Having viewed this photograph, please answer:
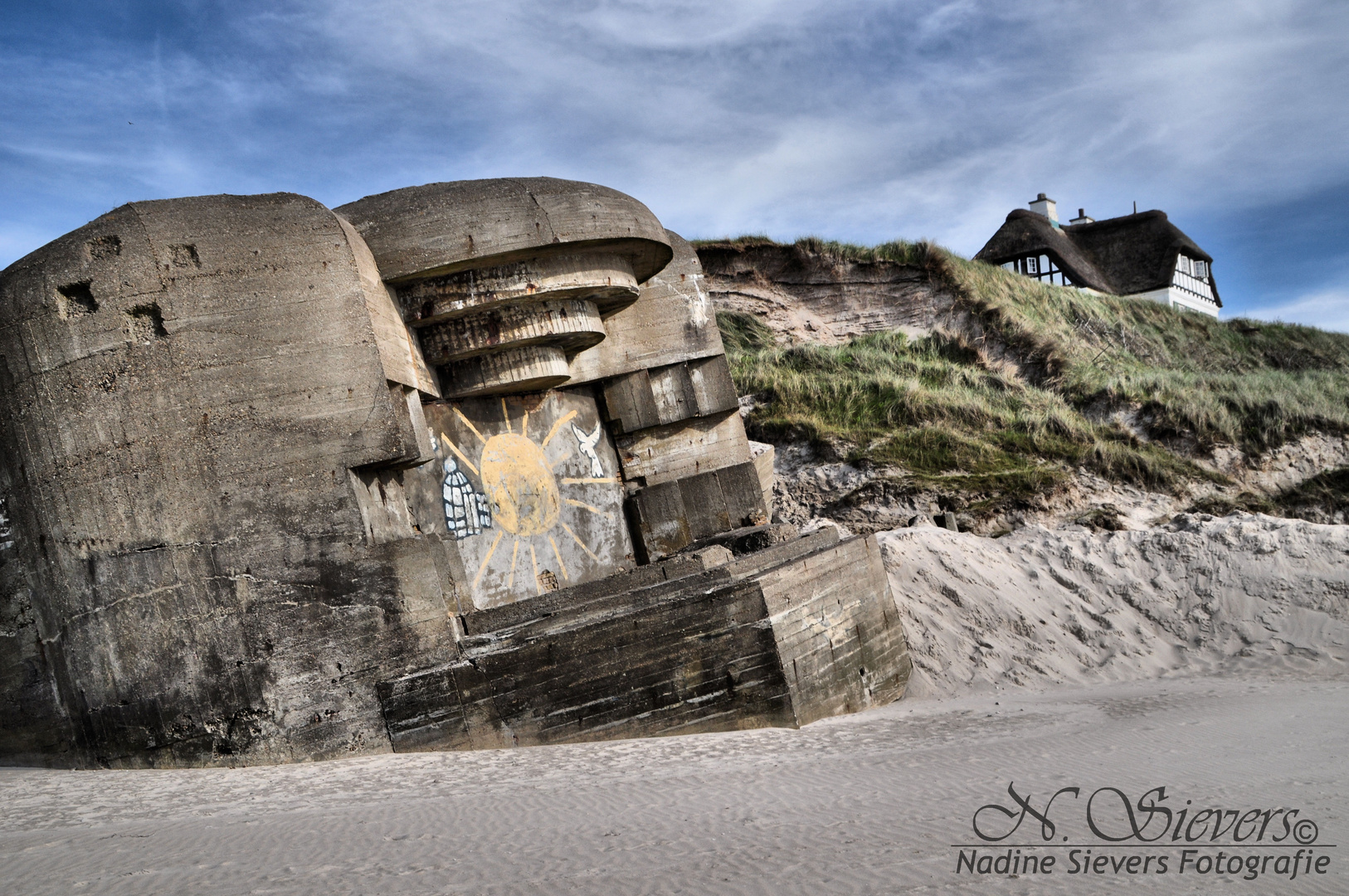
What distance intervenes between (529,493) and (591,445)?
930 mm

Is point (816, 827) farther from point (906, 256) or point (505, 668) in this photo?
point (906, 256)

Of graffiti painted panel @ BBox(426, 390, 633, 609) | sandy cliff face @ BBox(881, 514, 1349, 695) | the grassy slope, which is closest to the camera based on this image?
graffiti painted panel @ BBox(426, 390, 633, 609)

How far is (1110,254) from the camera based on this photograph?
38469 millimetres

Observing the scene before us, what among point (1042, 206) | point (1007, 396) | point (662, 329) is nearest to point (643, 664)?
point (662, 329)

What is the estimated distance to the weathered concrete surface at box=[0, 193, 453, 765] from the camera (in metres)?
6.06

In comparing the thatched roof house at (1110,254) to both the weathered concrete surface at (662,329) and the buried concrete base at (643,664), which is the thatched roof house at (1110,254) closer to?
the weathered concrete surface at (662,329)

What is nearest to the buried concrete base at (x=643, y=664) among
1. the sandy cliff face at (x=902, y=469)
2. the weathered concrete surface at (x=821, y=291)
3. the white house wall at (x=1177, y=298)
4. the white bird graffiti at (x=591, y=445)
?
the white bird graffiti at (x=591, y=445)

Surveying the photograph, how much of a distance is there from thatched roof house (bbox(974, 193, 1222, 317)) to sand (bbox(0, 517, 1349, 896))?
27.1m

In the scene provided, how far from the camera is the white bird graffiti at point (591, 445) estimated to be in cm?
931

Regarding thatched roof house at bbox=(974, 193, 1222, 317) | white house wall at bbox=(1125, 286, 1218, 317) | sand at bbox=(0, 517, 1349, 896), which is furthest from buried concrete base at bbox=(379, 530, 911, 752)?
white house wall at bbox=(1125, 286, 1218, 317)

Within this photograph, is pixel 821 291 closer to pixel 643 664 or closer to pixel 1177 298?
pixel 643 664

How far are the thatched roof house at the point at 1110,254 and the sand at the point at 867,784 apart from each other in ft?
88.8

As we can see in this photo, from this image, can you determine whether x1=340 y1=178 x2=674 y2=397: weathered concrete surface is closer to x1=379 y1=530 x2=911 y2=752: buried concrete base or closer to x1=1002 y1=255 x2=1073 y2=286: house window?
x1=379 y1=530 x2=911 y2=752: buried concrete base

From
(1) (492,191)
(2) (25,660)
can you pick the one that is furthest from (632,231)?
(2) (25,660)
